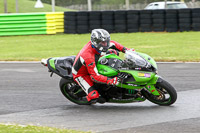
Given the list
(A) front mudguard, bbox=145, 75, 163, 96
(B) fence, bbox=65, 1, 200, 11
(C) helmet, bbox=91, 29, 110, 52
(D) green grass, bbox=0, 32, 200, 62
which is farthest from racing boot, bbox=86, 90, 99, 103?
(B) fence, bbox=65, 1, 200, 11

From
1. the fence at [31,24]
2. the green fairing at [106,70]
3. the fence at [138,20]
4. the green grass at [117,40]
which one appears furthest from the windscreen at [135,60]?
the fence at [31,24]

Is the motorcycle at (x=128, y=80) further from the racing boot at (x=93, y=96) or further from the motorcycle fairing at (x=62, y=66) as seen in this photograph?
the racing boot at (x=93, y=96)

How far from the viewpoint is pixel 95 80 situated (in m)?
Answer: 7.24

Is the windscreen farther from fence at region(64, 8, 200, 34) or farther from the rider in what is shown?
fence at region(64, 8, 200, 34)

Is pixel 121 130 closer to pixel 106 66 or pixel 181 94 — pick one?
pixel 106 66

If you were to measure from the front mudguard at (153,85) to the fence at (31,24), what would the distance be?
15362 mm

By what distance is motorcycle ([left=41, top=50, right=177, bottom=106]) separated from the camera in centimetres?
696

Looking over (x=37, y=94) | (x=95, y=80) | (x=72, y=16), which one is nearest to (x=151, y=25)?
(x=72, y=16)

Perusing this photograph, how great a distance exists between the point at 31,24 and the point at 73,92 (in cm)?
1482

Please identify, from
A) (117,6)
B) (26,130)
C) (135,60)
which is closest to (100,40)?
(135,60)

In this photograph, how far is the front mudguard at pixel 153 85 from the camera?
7008mm

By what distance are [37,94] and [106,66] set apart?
2337 millimetres

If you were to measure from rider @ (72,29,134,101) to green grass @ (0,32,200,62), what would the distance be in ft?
19.8

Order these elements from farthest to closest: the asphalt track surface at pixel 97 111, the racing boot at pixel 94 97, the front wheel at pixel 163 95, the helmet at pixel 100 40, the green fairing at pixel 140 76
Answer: the racing boot at pixel 94 97
the helmet at pixel 100 40
the front wheel at pixel 163 95
the green fairing at pixel 140 76
the asphalt track surface at pixel 97 111
